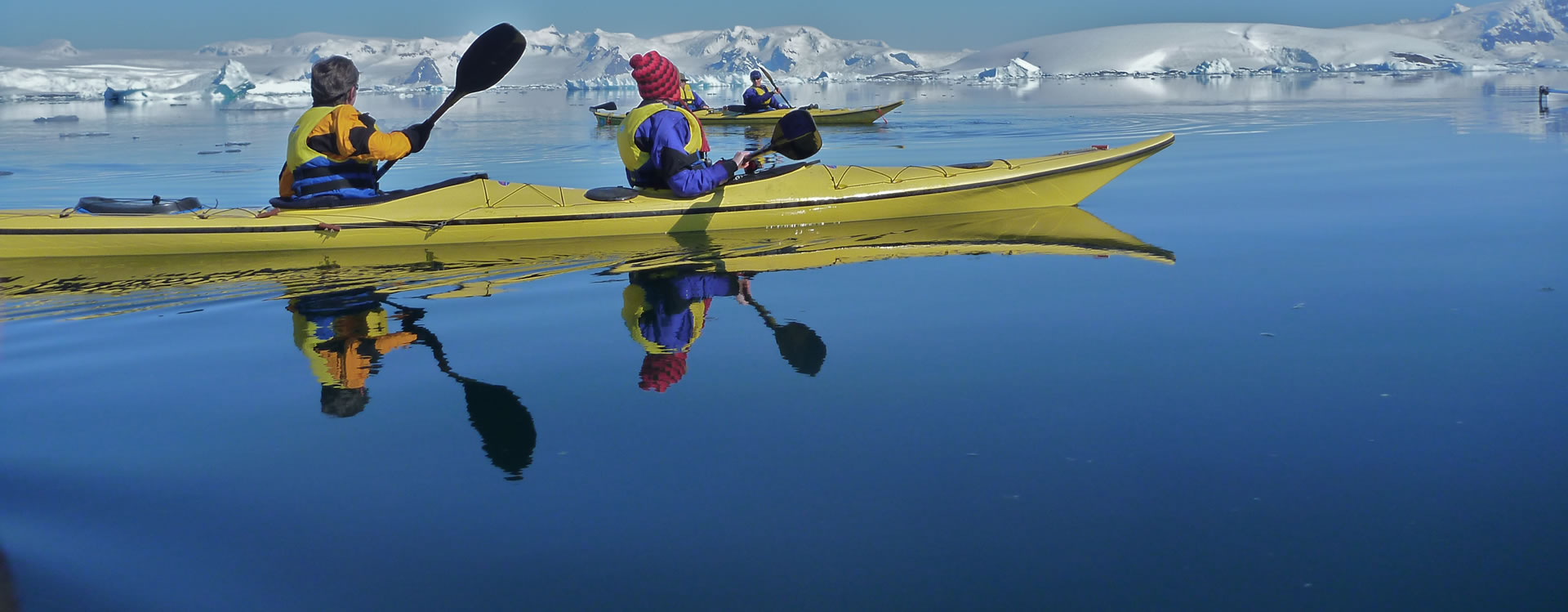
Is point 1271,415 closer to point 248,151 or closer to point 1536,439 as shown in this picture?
point 1536,439

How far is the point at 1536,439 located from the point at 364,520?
2.84 m

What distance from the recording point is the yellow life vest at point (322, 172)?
5832mm

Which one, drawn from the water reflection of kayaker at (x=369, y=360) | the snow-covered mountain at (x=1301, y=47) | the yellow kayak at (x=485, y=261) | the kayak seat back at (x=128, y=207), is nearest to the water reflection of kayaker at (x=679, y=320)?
the yellow kayak at (x=485, y=261)

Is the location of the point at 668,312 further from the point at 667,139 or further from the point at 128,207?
the point at 128,207

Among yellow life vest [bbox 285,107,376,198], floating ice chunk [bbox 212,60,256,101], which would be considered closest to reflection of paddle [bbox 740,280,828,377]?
yellow life vest [bbox 285,107,376,198]

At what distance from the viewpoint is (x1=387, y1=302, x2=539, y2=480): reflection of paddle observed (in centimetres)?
292

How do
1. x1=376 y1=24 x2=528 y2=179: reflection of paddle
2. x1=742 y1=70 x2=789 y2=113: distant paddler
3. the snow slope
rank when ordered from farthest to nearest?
the snow slope < x1=742 y1=70 x2=789 y2=113: distant paddler < x1=376 y1=24 x2=528 y2=179: reflection of paddle

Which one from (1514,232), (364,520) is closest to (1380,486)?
(364,520)

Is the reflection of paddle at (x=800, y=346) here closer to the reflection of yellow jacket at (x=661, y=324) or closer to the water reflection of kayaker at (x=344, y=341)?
the reflection of yellow jacket at (x=661, y=324)

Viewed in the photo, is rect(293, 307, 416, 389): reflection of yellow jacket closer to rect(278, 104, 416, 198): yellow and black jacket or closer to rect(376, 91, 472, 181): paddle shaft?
rect(278, 104, 416, 198): yellow and black jacket

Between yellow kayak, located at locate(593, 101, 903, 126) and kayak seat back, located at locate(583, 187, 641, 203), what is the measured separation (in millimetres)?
10267

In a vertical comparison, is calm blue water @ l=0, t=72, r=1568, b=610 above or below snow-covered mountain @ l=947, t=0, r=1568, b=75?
below

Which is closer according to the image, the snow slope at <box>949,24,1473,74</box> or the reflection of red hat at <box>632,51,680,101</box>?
the reflection of red hat at <box>632,51,680,101</box>

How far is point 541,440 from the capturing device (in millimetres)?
3053
